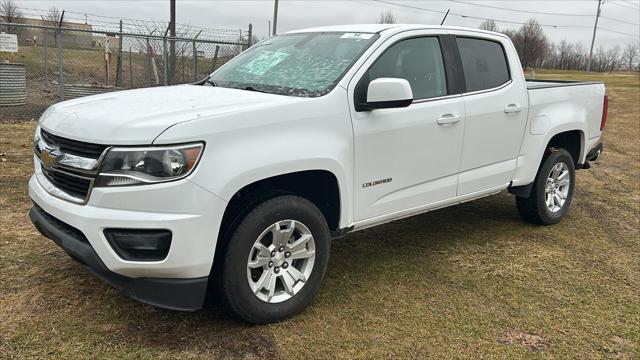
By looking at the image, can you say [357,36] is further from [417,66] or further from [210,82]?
[210,82]

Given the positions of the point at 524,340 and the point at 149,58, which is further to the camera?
the point at 149,58

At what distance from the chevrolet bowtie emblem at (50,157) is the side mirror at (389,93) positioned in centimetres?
188

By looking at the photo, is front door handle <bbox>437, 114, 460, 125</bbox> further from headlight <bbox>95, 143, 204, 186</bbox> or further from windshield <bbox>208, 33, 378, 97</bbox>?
headlight <bbox>95, 143, 204, 186</bbox>

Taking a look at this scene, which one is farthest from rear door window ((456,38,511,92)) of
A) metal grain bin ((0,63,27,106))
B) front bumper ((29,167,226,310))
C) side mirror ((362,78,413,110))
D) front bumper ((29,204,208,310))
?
metal grain bin ((0,63,27,106))

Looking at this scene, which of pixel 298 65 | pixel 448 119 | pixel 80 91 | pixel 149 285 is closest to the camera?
pixel 149 285

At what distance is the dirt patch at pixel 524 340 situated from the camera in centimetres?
324

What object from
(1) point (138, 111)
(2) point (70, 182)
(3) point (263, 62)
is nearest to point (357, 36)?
(3) point (263, 62)

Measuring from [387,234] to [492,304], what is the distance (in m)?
1.49

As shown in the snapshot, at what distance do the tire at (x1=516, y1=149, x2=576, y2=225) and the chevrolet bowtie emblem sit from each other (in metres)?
4.23

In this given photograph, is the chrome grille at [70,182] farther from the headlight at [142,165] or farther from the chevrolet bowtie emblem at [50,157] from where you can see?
the headlight at [142,165]

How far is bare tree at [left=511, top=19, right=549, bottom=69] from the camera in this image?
63.7 m

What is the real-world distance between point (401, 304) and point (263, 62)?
6.87ft

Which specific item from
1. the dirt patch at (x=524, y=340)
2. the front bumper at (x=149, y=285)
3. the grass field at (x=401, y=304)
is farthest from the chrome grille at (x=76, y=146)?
the dirt patch at (x=524, y=340)

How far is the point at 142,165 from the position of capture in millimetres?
2727
